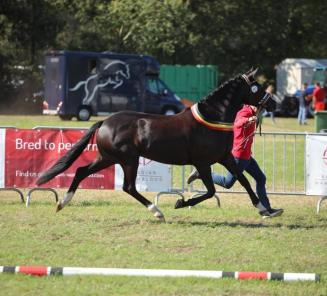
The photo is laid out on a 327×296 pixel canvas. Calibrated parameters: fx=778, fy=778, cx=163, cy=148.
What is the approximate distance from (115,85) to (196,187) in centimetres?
2085

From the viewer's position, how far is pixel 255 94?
35.7 feet

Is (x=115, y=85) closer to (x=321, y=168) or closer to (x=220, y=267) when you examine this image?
(x=321, y=168)

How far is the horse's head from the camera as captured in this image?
10.8 meters

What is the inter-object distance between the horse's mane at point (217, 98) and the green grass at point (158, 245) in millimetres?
1530

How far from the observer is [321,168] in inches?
488

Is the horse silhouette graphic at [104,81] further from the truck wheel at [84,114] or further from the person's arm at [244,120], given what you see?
the person's arm at [244,120]

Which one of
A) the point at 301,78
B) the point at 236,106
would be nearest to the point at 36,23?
the point at 301,78

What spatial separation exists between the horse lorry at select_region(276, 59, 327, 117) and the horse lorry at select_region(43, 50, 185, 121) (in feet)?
30.0

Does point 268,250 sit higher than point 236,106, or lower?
lower

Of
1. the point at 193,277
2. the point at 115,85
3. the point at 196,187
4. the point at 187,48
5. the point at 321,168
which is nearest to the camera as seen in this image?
the point at 193,277

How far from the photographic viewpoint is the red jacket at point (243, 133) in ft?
36.7

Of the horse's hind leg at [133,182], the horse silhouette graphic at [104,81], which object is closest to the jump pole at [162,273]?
the horse's hind leg at [133,182]

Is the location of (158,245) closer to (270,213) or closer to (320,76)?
(270,213)

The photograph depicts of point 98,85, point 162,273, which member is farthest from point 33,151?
point 98,85
